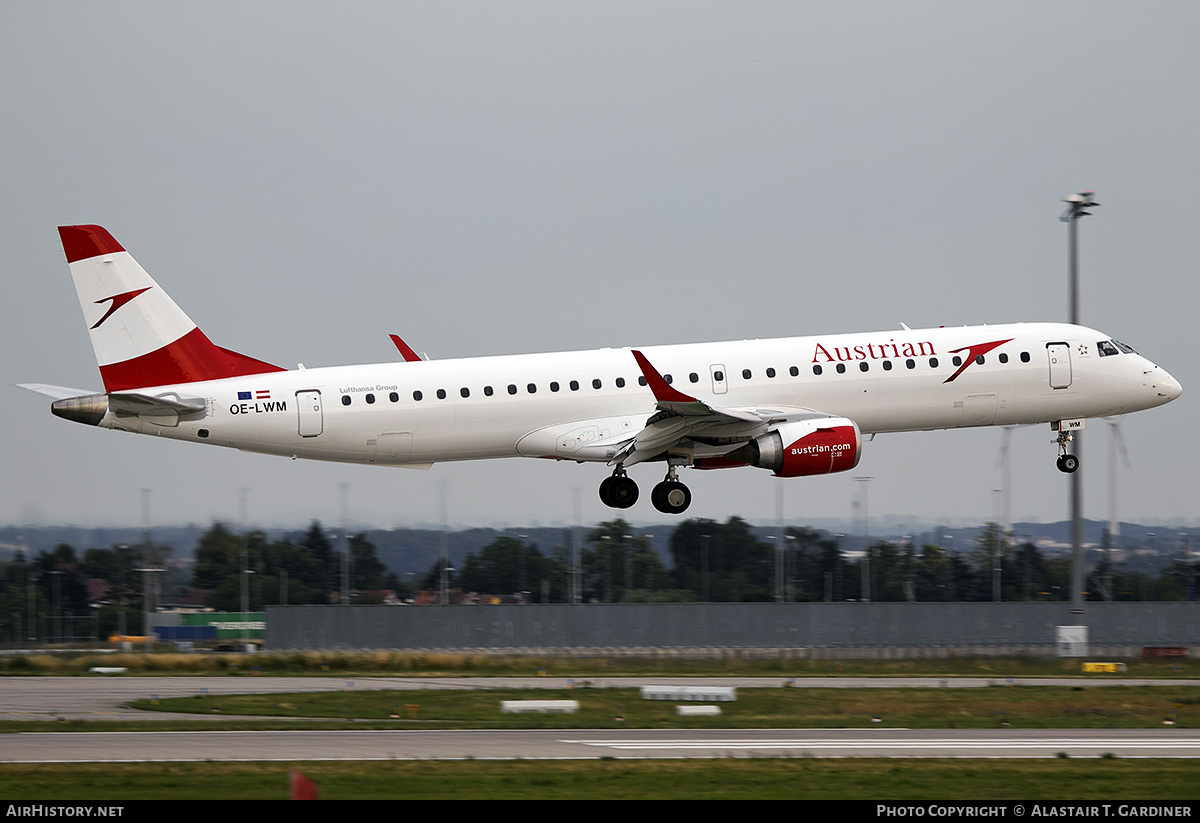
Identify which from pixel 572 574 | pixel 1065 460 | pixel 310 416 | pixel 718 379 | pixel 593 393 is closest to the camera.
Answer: pixel 310 416

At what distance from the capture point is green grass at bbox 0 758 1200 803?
2231cm

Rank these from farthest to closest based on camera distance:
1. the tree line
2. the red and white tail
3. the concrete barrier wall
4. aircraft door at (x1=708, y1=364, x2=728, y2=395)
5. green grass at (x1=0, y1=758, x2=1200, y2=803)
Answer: the tree line < the concrete barrier wall < aircraft door at (x1=708, y1=364, x2=728, y2=395) < the red and white tail < green grass at (x1=0, y1=758, x2=1200, y2=803)

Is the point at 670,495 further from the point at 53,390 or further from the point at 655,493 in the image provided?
the point at 53,390

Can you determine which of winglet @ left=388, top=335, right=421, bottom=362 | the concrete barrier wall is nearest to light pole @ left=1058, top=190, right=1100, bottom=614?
the concrete barrier wall

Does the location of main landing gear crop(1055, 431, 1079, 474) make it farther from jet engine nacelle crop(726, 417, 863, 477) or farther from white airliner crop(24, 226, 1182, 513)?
jet engine nacelle crop(726, 417, 863, 477)

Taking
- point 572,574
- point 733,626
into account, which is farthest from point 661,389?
point 572,574

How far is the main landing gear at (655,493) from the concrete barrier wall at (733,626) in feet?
62.7

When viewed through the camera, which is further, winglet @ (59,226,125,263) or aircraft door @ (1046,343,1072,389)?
aircraft door @ (1046,343,1072,389)

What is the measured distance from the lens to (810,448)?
3775cm

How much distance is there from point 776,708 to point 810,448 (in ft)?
22.6

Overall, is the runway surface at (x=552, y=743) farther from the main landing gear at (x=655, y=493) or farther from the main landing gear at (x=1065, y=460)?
the main landing gear at (x=1065, y=460)

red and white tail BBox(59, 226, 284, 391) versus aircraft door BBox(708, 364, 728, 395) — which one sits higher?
red and white tail BBox(59, 226, 284, 391)

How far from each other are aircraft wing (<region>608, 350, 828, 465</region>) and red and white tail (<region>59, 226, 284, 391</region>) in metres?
9.99
